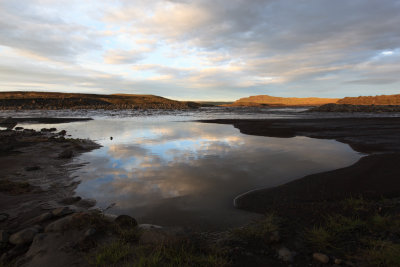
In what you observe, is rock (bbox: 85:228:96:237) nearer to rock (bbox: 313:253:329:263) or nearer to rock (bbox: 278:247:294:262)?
rock (bbox: 278:247:294:262)

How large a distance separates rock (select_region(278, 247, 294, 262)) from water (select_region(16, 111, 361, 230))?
1390 mm

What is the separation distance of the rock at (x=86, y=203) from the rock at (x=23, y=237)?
1.81 meters

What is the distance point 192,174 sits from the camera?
28.3 feet

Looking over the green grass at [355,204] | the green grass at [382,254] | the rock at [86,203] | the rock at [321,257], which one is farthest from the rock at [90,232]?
the green grass at [355,204]

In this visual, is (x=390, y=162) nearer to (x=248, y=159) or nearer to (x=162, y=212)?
(x=248, y=159)

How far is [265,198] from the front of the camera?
6.31 m

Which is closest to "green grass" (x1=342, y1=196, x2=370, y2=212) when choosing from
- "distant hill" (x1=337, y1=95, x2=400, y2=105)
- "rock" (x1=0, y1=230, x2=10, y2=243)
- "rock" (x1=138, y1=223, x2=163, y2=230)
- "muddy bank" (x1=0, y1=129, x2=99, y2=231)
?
"rock" (x1=138, y1=223, x2=163, y2=230)

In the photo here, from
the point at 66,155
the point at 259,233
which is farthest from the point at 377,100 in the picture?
the point at 66,155

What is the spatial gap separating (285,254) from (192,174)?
522cm

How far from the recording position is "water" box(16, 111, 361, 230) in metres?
5.72

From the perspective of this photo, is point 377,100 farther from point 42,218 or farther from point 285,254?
point 42,218

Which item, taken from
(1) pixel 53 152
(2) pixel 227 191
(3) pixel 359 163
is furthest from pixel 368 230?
(1) pixel 53 152

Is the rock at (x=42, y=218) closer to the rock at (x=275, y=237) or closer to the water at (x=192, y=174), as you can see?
the water at (x=192, y=174)

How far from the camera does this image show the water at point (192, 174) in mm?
5719
